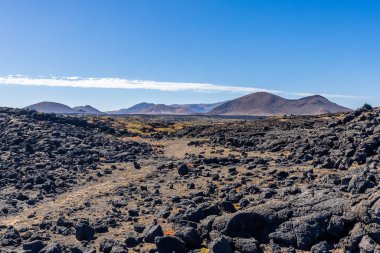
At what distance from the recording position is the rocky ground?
16.4 m

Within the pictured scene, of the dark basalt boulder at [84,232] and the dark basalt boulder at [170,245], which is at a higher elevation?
the dark basalt boulder at [170,245]

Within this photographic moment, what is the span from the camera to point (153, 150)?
55188 millimetres

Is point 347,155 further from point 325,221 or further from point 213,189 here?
point 325,221

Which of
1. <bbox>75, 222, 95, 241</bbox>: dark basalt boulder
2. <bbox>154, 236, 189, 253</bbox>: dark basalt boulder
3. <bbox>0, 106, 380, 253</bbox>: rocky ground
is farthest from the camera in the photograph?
<bbox>75, 222, 95, 241</bbox>: dark basalt boulder

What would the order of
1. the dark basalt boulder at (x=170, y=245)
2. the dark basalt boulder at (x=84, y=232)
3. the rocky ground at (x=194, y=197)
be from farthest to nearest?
the dark basalt boulder at (x=84, y=232) → the dark basalt boulder at (x=170, y=245) → the rocky ground at (x=194, y=197)

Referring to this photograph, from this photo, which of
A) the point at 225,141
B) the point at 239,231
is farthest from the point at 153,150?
the point at 239,231

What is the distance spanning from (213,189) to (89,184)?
12.0 meters

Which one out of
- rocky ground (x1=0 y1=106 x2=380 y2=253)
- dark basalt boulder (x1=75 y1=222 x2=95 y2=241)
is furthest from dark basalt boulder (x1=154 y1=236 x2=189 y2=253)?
dark basalt boulder (x1=75 y1=222 x2=95 y2=241)

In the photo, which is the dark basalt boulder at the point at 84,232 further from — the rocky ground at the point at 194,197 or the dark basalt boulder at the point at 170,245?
the dark basalt boulder at the point at 170,245

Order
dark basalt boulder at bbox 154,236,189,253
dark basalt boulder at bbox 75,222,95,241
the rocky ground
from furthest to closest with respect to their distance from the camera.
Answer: dark basalt boulder at bbox 75,222,95,241 < dark basalt boulder at bbox 154,236,189,253 < the rocky ground

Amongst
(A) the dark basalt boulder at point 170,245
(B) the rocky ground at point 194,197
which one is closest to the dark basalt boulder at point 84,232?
(B) the rocky ground at point 194,197

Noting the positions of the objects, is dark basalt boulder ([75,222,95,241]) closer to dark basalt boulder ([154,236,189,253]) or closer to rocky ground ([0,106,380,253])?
rocky ground ([0,106,380,253])

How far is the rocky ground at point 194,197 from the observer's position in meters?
16.4

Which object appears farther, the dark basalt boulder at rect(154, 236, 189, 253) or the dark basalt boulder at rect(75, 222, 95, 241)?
the dark basalt boulder at rect(75, 222, 95, 241)
